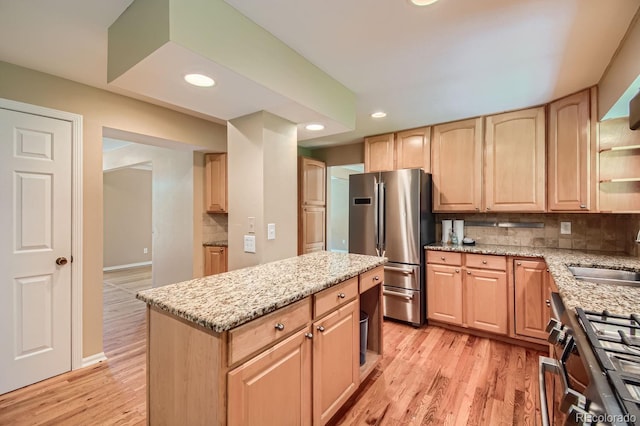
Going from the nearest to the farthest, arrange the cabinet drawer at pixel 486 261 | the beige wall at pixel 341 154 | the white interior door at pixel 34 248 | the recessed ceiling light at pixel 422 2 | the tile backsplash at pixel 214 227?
the recessed ceiling light at pixel 422 2, the white interior door at pixel 34 248, the cabinet drawer at pixel 486 261, the tile backsplash at pixel 214 227, the beige wall at pixel 341 154

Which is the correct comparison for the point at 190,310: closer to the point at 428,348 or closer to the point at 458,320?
the point at 428,348

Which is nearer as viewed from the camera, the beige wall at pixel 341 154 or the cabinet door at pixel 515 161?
the cabinet door at pixel 515 161

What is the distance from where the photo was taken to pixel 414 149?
11.5 feet

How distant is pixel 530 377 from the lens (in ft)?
7.24

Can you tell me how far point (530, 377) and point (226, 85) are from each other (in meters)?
3.04

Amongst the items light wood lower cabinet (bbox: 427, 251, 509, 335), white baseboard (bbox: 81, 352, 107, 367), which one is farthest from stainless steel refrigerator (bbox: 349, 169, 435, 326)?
white baseboard (bbox: 81, 352, 107, 367)

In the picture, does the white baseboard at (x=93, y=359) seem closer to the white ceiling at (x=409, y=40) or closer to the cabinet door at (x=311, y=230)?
the white ceiling at (x=409, y=40)

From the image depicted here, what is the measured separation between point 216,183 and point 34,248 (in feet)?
5.88

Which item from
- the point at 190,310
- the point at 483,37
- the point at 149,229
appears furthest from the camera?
the point at 149,229

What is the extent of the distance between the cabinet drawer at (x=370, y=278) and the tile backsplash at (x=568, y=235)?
1823mm

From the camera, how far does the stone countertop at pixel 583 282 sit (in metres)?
1.27

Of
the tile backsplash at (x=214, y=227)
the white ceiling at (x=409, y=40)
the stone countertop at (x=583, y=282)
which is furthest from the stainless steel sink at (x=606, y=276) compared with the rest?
the tile backsplash at (x=214, y=227)

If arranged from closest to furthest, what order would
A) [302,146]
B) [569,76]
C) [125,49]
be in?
1. [125,49]
2. [569,76]
3. [302,146]

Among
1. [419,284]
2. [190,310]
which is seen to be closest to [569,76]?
[419,284]
